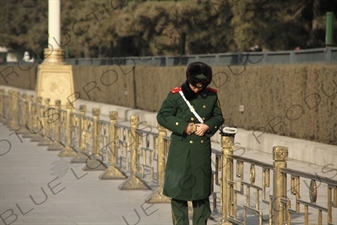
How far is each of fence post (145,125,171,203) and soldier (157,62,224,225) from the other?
344 cm

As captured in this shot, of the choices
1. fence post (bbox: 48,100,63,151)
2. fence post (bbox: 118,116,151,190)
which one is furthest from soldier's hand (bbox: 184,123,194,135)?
fence post (bbox: 48,100,63,151)

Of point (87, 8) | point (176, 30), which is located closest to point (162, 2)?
point (176, 30)

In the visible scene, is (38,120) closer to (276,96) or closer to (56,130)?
(56,130)

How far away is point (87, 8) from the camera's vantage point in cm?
4434

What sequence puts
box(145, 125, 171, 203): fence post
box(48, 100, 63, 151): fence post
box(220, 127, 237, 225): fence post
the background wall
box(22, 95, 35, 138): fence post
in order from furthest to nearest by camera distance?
box(22, 95, 35, 138): fence post, box(48, 100, 63, 151): fence post, the background wall, box(145, 125, 171, 203): fence post, box(220, 127, 237, 225): fence post

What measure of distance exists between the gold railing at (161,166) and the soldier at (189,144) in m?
0.49

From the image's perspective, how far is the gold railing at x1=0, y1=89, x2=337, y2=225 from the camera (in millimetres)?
8148

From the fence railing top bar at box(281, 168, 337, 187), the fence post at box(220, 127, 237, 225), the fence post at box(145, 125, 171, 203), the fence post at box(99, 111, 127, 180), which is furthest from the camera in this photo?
the fence post at box(99, 111, 127, 180)

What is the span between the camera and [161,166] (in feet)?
40.5

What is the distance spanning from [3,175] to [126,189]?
2704 millimetres

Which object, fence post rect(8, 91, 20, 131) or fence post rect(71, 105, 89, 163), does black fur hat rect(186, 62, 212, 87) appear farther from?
fence post rect(8, 91, 20, 131)

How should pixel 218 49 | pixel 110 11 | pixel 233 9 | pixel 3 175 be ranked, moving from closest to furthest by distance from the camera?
pixel 3 175, pixel 233 9, pixel 218 49, pixel 110 11

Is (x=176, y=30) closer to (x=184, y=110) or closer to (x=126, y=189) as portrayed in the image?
(x=126, y=189)

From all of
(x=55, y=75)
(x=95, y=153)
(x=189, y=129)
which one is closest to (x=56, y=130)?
(x=95, y=153)
